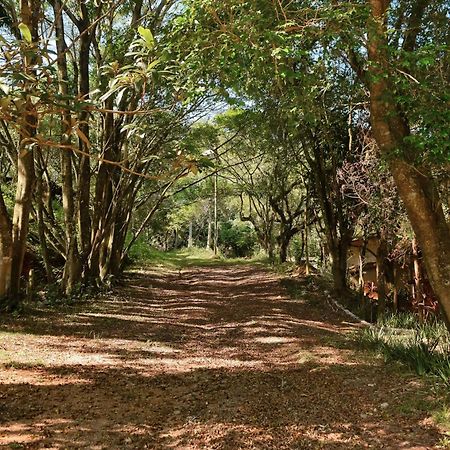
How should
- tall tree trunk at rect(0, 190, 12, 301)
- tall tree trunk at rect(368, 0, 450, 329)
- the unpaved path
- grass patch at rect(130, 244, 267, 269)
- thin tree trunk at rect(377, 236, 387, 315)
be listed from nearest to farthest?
the unpaved path < tall tree trunk at rect(368, 0, 450, 329) < tall tree trunk at rect(0, 190, 12, 301) < thin tree trunk at rect(377, 236, 387, 315) < grass patch at rect(130, 244, 267, 269)

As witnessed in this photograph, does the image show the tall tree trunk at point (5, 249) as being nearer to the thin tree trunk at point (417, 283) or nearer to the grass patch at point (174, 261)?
the thin tree trunk at point (417, 283)

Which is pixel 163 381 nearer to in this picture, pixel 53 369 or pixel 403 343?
pixel 53 369

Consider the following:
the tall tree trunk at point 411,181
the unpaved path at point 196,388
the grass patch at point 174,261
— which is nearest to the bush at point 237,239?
the grass patch at point 174,261

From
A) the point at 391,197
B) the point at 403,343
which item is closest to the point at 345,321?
the point at 391,197

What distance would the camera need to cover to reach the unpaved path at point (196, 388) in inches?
164

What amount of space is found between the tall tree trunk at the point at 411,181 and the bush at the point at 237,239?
36770 millimetres

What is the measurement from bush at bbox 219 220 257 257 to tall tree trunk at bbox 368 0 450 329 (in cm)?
3677

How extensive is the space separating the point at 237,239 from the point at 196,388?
124 feet

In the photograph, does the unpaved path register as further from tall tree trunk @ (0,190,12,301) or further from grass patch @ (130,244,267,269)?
grass patch @ (130,244,267,269)

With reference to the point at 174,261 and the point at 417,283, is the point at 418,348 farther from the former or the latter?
the point at 174,261

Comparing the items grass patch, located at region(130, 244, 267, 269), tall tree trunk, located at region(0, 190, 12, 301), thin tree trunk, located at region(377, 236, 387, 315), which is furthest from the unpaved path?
grass patch, located at region(130, 244, 267, 269)

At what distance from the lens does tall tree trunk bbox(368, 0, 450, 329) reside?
5.17 meters

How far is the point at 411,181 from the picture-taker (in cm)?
530

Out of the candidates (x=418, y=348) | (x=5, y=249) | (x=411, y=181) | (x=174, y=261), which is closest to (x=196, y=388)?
(x=418, y=348)
